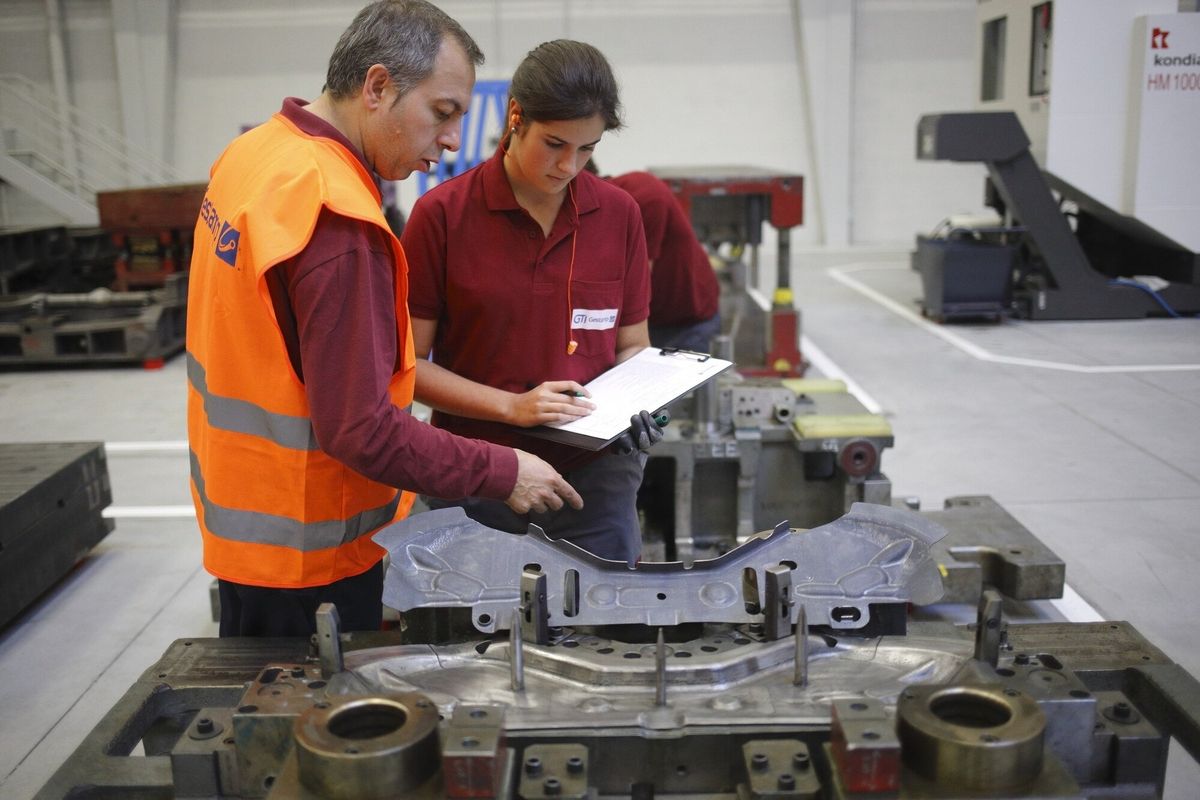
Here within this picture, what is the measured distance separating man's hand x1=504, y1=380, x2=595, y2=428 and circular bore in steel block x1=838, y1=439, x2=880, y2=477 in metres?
1.47

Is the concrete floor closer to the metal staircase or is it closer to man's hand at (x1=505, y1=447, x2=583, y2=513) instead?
man's hand at (x1=505, y1=447, x2=583, y2=513)

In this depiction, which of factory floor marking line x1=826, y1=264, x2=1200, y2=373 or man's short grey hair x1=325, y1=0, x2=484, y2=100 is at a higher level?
man's short grey hair x1=325, y1=0, x2=484, y2=100

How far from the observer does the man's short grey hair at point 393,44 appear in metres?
1.64

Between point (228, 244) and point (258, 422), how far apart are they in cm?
30

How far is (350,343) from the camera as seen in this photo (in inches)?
61.6

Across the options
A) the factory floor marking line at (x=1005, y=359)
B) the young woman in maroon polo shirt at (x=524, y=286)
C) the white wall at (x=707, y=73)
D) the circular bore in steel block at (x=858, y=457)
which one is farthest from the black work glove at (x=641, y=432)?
the white wall at (x=707, y=73)

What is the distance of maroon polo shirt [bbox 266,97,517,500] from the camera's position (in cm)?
155

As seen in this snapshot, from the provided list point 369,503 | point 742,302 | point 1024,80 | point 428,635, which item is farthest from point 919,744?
point 1024,80

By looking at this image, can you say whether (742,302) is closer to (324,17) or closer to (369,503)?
(369,503)

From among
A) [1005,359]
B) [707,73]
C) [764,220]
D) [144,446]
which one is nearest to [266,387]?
[144,446]

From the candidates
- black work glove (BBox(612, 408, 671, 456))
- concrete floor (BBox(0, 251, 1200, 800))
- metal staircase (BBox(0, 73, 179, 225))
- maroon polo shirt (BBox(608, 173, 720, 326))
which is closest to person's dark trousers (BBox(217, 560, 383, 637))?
black work glove (BBox(612, 408, 671, 456))

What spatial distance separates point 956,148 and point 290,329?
6979mm

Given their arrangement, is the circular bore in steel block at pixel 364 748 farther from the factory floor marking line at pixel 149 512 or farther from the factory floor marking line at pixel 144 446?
the factory floor marking line at pixel 144 446

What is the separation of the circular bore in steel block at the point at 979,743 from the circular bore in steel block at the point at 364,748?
55 cm
